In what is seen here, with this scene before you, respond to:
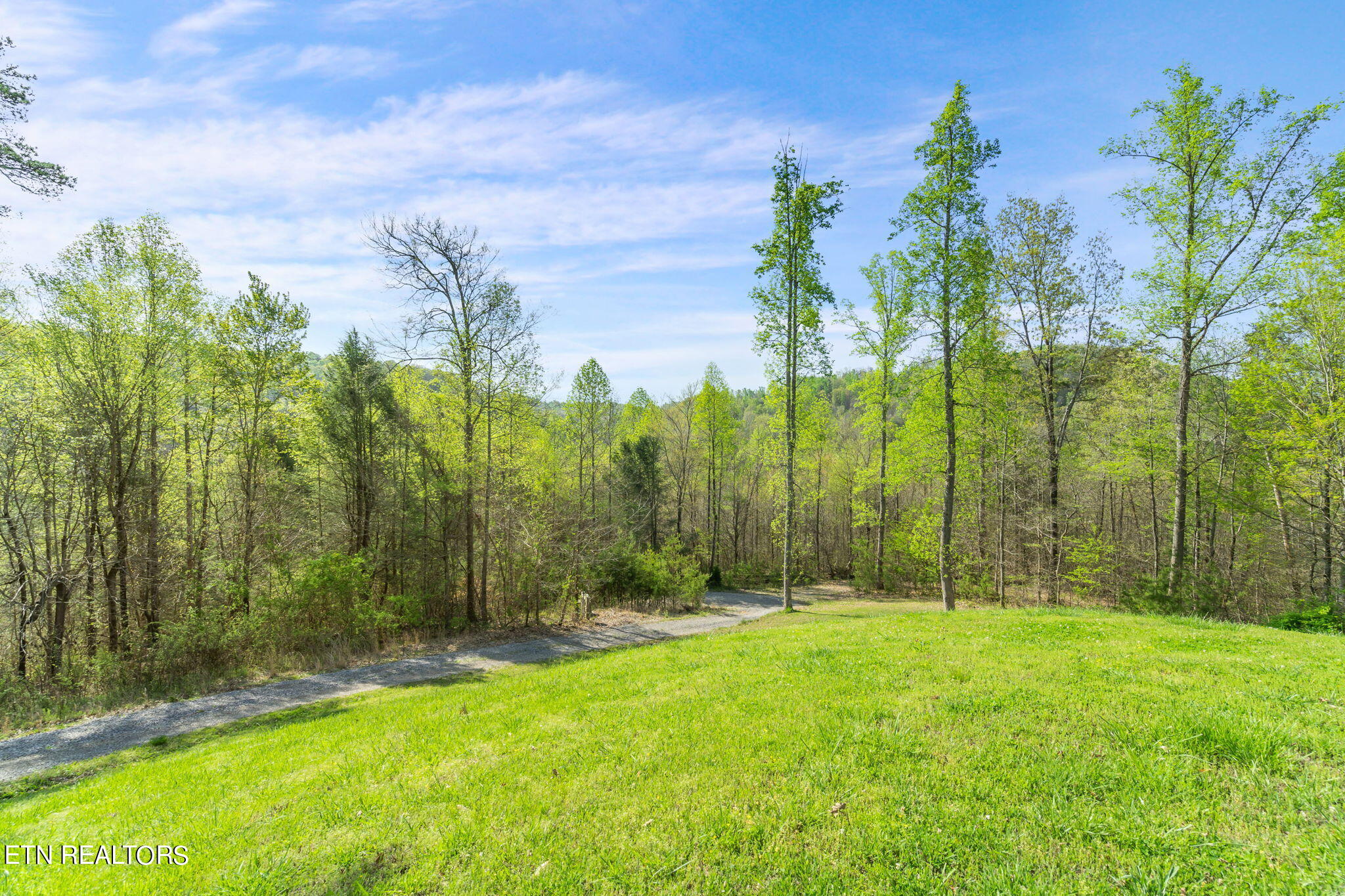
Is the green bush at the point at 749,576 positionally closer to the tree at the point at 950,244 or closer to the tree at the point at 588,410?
the tree at the point at 588,410

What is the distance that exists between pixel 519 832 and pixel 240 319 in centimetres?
1869

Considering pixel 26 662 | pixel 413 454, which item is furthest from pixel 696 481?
pixel 26 662

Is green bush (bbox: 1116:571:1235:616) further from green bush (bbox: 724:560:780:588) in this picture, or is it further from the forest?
green bush (bbox: 724:560:780:588)

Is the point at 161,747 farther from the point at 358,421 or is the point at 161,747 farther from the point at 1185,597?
the point at 1185,597

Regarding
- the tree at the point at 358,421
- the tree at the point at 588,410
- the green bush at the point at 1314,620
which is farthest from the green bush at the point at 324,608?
the green bush at the point at 1314,620

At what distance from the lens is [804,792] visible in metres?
3.77

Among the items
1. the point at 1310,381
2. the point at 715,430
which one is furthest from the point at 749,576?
the point at 1310,381

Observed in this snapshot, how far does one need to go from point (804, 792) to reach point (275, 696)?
488 inches

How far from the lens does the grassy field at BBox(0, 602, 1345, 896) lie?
9.73 feet

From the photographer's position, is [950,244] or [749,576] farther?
[749,576]

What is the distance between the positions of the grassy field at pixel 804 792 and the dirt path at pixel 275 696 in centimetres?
226

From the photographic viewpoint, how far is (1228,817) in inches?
118

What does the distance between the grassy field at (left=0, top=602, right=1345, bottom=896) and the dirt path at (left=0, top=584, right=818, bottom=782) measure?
2261mm

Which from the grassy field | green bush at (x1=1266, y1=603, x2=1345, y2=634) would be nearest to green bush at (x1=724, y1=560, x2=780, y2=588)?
green bush at (x1=1266, y1=603, x2=1345, y2=634)
